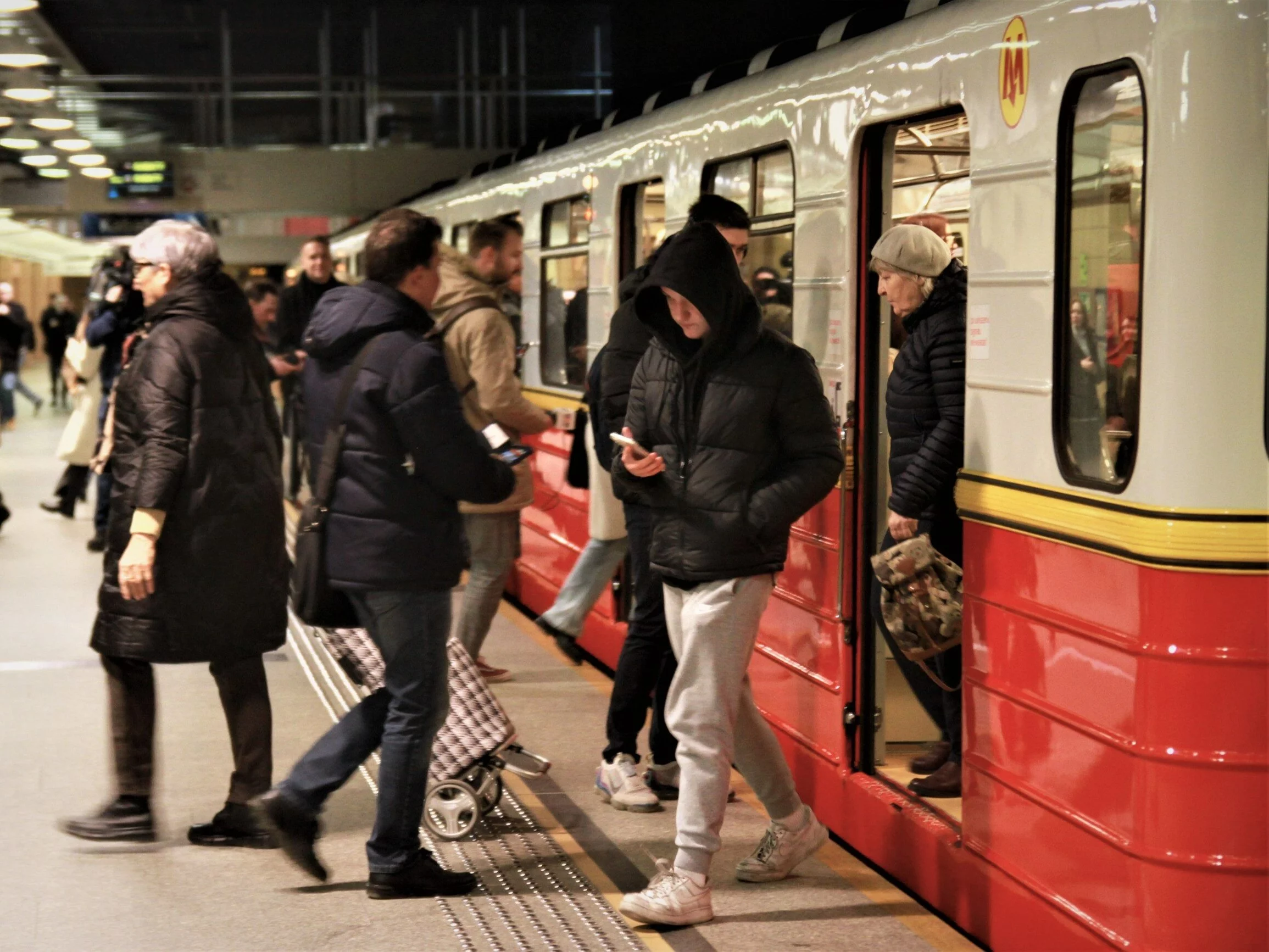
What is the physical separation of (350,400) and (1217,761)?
7.42ft

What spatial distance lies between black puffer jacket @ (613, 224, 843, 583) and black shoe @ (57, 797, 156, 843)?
1870 mm

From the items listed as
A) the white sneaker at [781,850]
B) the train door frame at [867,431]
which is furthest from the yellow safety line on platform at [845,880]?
the train door frame at [867,431]

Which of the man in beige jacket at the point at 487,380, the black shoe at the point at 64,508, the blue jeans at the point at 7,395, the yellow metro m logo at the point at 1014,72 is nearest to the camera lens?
the yellow metro m logo at the point at 1014,72

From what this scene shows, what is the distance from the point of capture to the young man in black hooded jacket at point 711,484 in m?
4.21

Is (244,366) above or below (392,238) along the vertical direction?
below

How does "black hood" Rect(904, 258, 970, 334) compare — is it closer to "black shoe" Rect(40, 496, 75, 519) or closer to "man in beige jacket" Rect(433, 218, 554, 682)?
"man in beige jacket" Rect(433, 218, 554, 682)

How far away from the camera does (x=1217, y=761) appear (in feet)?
10.9

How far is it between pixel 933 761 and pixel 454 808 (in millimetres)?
1479

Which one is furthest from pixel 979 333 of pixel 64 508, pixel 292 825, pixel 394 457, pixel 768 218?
pixel 64 508

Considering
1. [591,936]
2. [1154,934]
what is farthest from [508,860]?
[1154,934]

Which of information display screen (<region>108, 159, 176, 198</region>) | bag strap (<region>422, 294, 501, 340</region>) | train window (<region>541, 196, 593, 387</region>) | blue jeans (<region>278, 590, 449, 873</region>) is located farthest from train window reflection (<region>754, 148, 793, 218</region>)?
information display screen (<region>108, 159, 176, 198</region>)

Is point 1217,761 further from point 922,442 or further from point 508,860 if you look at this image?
point 508,860

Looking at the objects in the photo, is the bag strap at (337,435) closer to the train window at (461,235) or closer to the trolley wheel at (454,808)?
the trolley wheel at (454,808)

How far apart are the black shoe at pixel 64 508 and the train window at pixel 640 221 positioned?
7035mm
